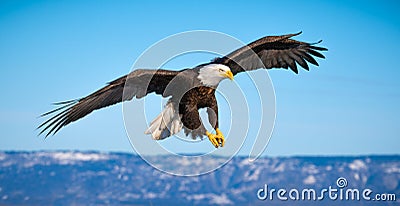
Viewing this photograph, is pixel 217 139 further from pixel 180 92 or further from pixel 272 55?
pixel 272 55

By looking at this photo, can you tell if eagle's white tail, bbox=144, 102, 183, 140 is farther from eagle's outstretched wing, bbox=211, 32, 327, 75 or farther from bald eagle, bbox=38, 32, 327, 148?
eagle's outstretched wing, bbox=211, 32, 327, 75

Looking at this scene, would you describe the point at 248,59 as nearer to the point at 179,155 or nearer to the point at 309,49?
the point at 309,49

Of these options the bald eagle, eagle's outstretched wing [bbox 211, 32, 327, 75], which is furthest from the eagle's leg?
eagle's outstretched wing [bbox 211, 32, 327, 75]

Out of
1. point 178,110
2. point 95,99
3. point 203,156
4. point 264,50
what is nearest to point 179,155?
point 203,156

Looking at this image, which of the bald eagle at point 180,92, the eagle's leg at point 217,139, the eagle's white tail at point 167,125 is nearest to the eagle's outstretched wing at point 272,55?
the bald eagle at point 180,92

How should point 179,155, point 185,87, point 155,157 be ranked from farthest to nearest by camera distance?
point 185,87, point 155,157, point 179,155

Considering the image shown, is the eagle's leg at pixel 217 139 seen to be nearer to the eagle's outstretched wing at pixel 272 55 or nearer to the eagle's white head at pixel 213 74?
the eagle's white head at pixel 213 74

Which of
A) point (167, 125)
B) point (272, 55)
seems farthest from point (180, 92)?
point (272, 55)

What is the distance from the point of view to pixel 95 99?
912cm

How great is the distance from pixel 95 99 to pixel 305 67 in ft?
10.4

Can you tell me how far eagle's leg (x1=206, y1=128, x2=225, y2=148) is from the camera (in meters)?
8.27

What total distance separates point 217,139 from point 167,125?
826mm

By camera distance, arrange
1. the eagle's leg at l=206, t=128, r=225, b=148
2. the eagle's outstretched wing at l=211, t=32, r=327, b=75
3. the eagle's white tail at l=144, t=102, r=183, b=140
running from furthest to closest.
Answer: the eagle's outstretched wing at l=211, t=32, r=327, b=75 → the eagle's white tail at l=144, t=102, r=183, b=140 → the eagle's leg at l=206, t=128, r=225, b=148

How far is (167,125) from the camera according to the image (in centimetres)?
892
